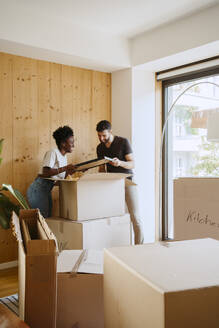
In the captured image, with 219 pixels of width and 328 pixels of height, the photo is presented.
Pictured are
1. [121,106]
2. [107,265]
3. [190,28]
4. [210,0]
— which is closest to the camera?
[107,265]

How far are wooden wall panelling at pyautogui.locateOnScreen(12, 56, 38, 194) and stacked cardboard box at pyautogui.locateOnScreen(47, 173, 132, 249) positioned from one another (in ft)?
2.45

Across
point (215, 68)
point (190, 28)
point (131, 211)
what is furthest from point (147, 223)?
point (190, 28)

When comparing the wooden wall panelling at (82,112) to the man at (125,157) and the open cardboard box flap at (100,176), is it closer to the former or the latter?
the man at (125,157)

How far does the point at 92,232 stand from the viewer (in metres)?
2.62

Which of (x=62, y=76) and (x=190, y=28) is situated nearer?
(x=190, y=28)

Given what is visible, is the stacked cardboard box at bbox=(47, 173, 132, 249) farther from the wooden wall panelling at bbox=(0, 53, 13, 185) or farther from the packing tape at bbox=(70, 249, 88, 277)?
the packing tape at bbox=(70, 249, 88, 277)

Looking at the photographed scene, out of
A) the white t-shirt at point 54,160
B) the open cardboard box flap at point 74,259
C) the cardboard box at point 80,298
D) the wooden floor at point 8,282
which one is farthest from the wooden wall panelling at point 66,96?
the cardboard box at point 80,298

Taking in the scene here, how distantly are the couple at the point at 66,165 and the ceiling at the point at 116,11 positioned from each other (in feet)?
3.40

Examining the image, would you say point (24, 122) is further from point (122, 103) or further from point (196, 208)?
point (196, 208)

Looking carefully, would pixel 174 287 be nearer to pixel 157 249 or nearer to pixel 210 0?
pixel 157 249

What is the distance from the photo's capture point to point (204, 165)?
12.0ft

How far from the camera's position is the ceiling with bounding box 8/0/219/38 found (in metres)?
2.89

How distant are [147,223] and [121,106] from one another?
4.92 feet

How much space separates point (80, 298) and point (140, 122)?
2898 mm
